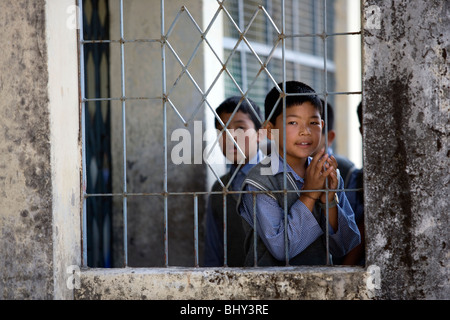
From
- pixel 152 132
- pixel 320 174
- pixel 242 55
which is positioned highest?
pixel 242 55

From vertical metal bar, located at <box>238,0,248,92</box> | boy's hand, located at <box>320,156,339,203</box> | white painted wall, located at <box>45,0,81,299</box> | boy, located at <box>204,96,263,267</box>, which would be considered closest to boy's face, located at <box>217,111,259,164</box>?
boy, located at <box>204,96,263,267</box>

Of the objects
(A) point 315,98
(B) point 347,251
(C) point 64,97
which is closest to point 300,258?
(B) point 347,251

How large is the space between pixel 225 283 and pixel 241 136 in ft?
3.81

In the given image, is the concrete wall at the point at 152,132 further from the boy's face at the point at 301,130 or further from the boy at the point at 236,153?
the boy's face at the point at 301,130

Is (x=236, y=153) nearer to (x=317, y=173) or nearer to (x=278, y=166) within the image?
(x=278, y=166)

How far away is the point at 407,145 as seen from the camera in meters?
2.10

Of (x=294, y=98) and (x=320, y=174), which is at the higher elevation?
(x=294, y=98)

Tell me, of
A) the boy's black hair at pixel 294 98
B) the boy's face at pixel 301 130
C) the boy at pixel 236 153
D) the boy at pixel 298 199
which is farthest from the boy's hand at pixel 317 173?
the boy at pixel 236 153

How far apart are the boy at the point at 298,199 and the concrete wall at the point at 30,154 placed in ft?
2.63

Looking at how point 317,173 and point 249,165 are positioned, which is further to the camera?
point 249,165

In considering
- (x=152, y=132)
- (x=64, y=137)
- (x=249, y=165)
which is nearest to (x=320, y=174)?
(x=249, y=165)

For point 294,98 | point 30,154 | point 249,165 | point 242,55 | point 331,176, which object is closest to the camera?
point 30,154

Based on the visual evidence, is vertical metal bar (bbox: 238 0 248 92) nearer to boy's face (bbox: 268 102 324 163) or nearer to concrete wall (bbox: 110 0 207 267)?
concrete wall (bbox: 110 0 207 267)

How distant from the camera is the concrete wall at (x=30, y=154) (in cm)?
219
